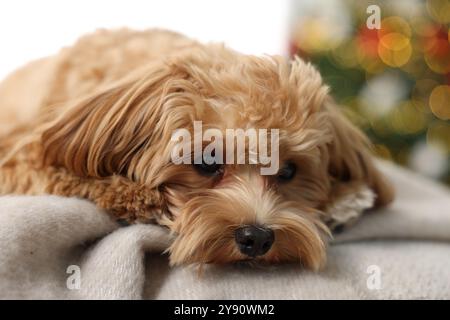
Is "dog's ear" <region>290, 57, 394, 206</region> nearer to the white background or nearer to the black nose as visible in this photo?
the black nose

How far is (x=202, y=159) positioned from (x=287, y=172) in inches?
9.6

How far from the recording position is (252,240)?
4.36 feet

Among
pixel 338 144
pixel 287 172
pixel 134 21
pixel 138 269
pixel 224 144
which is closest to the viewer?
pixel 138 269

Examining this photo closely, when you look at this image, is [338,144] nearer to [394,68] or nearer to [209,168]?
[209,168]

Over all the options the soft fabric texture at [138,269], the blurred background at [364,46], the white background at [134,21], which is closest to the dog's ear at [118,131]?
the soft fabric texture at [138,269]

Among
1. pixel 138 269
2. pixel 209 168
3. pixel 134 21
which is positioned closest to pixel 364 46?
pixel 134 21

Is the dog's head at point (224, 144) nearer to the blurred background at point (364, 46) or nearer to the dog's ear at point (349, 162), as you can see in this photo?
the dog's ear at point (349, 162)

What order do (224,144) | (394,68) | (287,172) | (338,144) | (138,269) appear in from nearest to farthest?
(138,269)
(224,144)
(287,172)
(338,144)
(394,68)

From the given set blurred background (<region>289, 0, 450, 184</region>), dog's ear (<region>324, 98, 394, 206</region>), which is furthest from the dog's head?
blurred background (<region>289, 0, 450, 184</region>)

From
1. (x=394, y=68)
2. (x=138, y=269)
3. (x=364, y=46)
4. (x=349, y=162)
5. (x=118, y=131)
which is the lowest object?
(x=138, y=269)

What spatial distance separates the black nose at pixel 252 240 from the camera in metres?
1.33

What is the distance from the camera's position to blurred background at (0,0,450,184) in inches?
117
